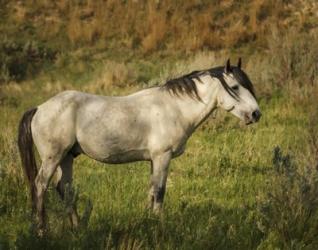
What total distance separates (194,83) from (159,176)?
0.96 meters

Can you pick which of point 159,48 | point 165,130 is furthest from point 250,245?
point 159,48

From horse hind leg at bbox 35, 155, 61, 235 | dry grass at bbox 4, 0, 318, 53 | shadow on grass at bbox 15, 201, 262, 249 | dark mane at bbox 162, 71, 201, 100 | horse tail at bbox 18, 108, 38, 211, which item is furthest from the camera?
dry grass at bbox 4, 0, 318, 53

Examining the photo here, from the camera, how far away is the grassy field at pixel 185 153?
176 inches

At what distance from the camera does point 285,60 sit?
12195mm

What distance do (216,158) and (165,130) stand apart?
312 centimetres

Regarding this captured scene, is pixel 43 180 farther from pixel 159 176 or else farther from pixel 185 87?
pixel 185 87

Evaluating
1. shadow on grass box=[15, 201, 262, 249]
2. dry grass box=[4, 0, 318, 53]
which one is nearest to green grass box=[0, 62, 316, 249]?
shadow on grass box=[15, 201, 262, 249]

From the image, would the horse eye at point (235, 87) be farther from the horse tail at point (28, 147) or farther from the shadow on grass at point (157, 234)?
the horse tail at point (28, 147)

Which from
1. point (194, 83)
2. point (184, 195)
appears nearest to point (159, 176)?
point (194, 83)

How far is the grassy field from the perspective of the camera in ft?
14.6

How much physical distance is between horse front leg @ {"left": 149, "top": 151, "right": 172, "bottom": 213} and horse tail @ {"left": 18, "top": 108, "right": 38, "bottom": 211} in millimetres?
1095

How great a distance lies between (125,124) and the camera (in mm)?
4789

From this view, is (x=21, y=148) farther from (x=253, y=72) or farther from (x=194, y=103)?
(x=253, y=72)

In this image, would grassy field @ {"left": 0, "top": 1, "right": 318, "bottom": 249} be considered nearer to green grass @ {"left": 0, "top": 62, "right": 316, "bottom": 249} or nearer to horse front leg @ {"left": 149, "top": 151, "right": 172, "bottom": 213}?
green grass @ {"left": 0, "top": 62, "right": 316, "bottom": 249}
